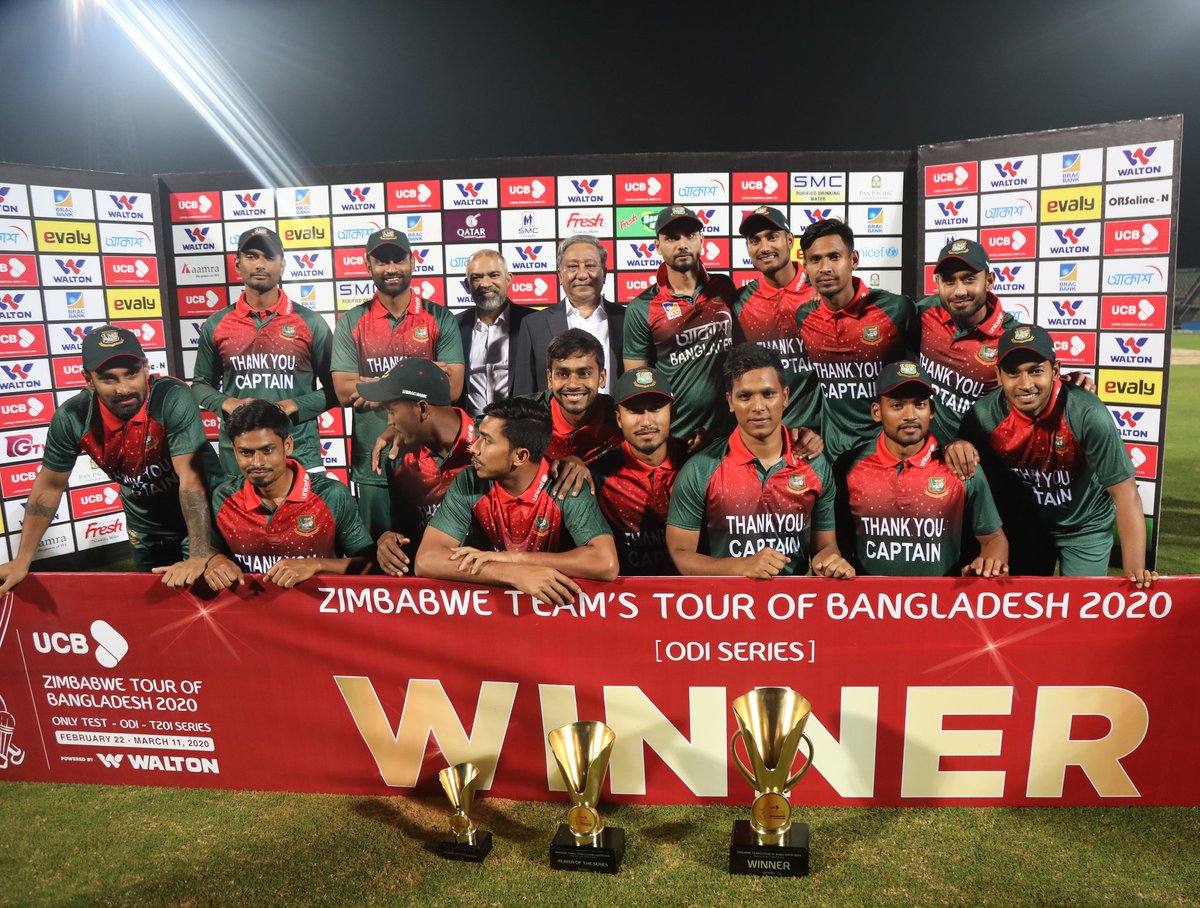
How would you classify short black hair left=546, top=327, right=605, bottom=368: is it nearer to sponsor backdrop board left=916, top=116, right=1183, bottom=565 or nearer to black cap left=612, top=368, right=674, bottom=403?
black cap left=612, top=368, right=674, bottom=403

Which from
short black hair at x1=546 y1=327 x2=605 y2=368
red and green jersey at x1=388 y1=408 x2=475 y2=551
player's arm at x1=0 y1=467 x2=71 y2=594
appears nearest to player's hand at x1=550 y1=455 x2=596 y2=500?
short black hair at x1=546 y1=327 x2=605 y2=368

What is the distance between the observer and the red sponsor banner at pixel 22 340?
7340 millimetres

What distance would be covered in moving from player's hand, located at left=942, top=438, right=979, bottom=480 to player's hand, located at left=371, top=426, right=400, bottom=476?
10.6ft

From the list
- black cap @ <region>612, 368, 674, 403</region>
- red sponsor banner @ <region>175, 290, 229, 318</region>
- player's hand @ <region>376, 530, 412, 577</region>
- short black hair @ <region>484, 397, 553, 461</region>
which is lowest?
player's hand @ <region>376, 530, 412, 577</region>

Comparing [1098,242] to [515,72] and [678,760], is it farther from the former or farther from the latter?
[515,72]

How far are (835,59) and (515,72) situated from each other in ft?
21.8

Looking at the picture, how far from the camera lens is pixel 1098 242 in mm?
6973

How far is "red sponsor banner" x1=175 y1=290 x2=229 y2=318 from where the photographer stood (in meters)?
8.11

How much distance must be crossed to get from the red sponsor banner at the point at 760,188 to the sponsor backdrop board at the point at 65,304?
6038 millimetres

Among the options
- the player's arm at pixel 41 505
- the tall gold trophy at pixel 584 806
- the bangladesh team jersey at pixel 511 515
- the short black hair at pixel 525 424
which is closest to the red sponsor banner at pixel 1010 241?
the short black hair at pixel 525 424

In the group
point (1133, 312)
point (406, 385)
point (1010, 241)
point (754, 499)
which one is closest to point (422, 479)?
point (406, 385)

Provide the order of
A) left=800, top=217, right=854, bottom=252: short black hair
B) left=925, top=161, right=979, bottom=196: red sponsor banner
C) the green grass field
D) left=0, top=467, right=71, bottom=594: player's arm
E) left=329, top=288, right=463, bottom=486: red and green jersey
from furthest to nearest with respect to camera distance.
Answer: left=925, top=161, right=979, bottom=196: red sponsor banner < left=329, top=288, right=463, bottom=486: red and green jersey < left=800, top=217, right=854, bottom=252: short black hair < left=0, top=467, right=71, bottom=594: player's arm < the green grass field

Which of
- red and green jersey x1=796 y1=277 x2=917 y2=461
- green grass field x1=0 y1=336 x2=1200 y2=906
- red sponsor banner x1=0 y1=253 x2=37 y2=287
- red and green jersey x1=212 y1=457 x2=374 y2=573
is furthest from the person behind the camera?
red sponsor banner x1=0 y1=253 x2=37 y2=287

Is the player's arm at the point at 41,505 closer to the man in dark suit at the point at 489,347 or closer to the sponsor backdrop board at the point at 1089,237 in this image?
the man in dark suit at the point at 489,347
